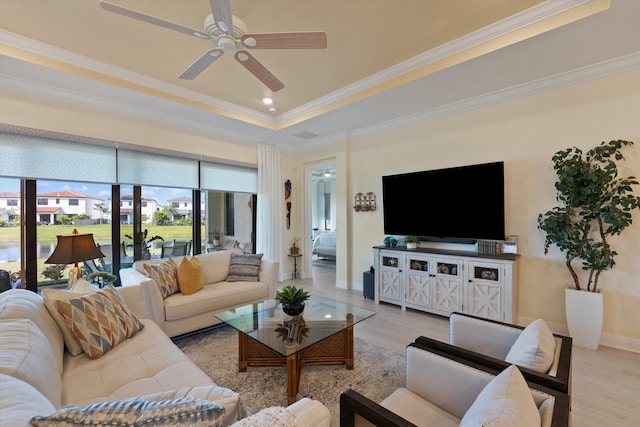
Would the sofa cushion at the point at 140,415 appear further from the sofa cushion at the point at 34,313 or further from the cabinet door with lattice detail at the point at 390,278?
the cabinet door with lattice detail at the point at 390,278

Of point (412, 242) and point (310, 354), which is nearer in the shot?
point (310, 354)

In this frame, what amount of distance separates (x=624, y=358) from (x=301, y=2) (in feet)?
13.8

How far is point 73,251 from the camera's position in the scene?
253cm

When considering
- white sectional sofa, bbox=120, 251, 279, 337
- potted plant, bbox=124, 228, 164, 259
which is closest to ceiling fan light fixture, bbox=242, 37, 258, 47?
white sectional sofa, bbox=120, 251, 279, 337

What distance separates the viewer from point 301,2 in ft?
7.05

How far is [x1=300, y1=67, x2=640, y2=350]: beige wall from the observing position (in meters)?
2.69

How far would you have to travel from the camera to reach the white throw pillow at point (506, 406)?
833 millimetres

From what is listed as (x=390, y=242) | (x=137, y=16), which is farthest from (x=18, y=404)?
(x=390, y=242)

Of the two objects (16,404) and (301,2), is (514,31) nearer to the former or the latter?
(301,2)

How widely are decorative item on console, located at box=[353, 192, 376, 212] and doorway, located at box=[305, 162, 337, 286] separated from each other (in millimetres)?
977

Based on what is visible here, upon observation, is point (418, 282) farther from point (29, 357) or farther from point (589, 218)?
point (29, 357)

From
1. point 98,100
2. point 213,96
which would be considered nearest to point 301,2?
point 213,96

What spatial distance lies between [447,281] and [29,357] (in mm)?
3653

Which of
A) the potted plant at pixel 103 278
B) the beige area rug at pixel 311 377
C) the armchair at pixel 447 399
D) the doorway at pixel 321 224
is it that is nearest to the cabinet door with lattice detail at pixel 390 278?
the beige area rug at pixel 311 377
